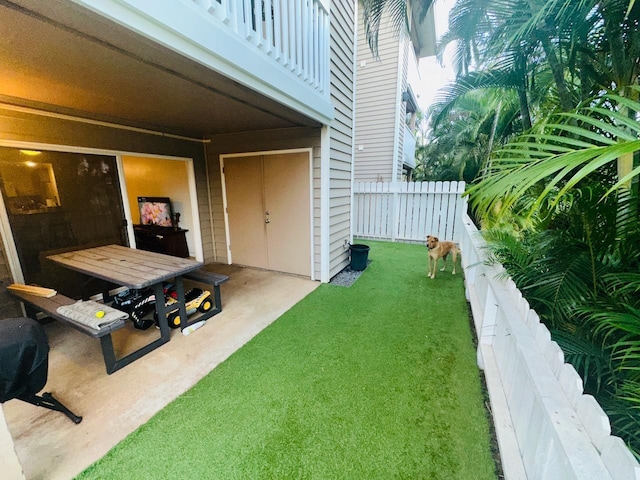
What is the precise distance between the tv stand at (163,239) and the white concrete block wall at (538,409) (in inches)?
209

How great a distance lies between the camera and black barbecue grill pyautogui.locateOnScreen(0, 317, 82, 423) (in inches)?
55.7

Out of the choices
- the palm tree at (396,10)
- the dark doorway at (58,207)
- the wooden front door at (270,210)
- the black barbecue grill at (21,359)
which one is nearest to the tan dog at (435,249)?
the wooden front door at (270,210)

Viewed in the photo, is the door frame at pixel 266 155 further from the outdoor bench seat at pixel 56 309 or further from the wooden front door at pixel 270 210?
the outdoor bench seat at pixel 56 309

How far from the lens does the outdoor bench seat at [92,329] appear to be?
2092 millimetres

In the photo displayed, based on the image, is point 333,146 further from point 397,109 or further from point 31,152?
point 397,109

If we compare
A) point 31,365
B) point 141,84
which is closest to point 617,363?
point 31,365

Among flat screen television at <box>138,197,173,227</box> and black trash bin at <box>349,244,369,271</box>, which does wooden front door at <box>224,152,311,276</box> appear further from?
flat screen television at <box>138,197,173,227</box>

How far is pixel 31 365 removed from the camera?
1.51m

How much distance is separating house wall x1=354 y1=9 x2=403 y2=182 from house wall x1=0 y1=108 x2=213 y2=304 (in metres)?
5.32

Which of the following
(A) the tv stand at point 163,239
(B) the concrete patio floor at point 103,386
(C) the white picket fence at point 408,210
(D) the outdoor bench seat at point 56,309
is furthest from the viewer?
(C) the white picket fence at point 408,210

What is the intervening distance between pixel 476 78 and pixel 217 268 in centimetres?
487

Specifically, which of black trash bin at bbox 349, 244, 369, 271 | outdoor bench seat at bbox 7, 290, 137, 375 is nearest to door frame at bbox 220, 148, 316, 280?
black trash bin at bbox 349, 244, 369, 271

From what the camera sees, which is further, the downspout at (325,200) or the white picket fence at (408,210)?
the white picket fence at (408,210)

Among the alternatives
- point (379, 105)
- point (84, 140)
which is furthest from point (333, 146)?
point (379, 105)
